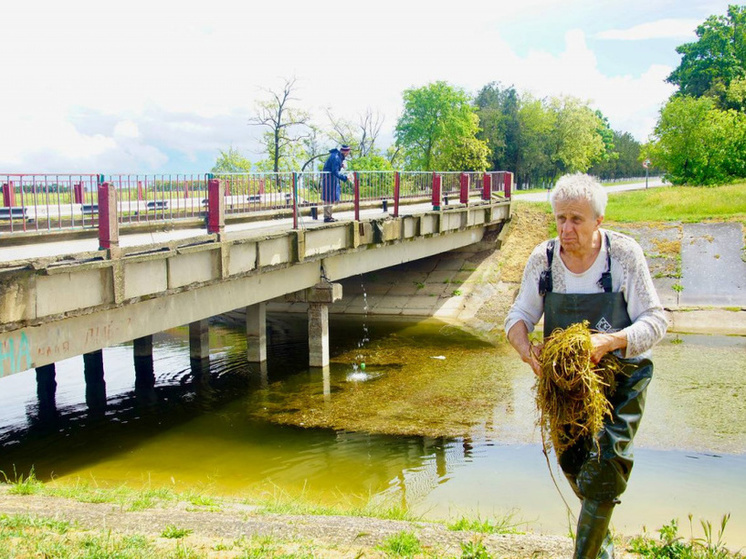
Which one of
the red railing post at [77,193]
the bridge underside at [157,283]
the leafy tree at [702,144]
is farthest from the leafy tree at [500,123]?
the red railing post at [77,193]

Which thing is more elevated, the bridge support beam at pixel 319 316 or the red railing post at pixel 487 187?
→ the red railing post at pixel 487 187

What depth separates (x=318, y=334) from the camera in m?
16.8

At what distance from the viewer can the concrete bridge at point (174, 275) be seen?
8664 millimetres

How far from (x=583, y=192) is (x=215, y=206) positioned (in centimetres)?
941

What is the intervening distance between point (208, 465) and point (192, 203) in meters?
5.32

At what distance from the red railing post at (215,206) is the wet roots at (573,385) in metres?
9.34

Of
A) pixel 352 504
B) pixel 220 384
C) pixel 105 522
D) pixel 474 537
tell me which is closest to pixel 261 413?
pixel 220 384

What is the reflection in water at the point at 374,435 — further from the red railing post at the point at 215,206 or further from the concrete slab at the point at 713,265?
the concrete slab at the point at 713,265

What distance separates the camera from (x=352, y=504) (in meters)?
7.98

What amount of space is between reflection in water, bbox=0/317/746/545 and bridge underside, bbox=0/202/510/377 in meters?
1.97

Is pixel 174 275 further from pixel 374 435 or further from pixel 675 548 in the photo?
pixel 675 548

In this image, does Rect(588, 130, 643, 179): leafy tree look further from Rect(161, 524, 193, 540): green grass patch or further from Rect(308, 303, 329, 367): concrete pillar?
Rect(161, 524, 193, 540): green grass patch

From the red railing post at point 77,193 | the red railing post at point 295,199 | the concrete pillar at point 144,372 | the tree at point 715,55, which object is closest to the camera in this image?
the red railing post at point 77,193

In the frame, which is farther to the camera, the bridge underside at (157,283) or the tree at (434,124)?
the tree at (434,124)
